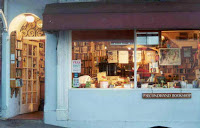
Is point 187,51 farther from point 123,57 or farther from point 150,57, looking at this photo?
point 123,57

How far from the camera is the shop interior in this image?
9.34 m

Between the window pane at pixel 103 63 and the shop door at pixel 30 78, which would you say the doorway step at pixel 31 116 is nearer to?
the shop door at pixel 30 78

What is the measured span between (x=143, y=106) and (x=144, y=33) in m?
2.15

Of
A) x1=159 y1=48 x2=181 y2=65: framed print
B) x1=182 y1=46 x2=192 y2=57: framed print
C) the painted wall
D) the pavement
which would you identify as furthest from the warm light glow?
x1=182 y1=46 x2=192 y2=57: framed print

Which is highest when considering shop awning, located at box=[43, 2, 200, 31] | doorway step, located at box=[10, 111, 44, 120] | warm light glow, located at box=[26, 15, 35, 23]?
warm light glow, located at box=[26, 15, 35, 23]

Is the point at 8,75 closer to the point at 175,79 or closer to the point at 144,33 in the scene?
the point at 144,33

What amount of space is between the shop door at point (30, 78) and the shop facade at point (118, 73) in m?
1.02

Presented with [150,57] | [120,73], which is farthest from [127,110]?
[150,57]

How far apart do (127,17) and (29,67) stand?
4367mm

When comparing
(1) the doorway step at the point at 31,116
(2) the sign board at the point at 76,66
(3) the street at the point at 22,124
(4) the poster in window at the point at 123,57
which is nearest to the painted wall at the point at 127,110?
(2) the sign board at the point at 76,66

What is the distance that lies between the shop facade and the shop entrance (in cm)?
82

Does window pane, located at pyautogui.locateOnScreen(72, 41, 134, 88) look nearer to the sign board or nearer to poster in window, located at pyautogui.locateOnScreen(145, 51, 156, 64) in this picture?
the sign board

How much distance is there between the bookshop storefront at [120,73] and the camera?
8.97 metres

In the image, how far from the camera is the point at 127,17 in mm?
8438
